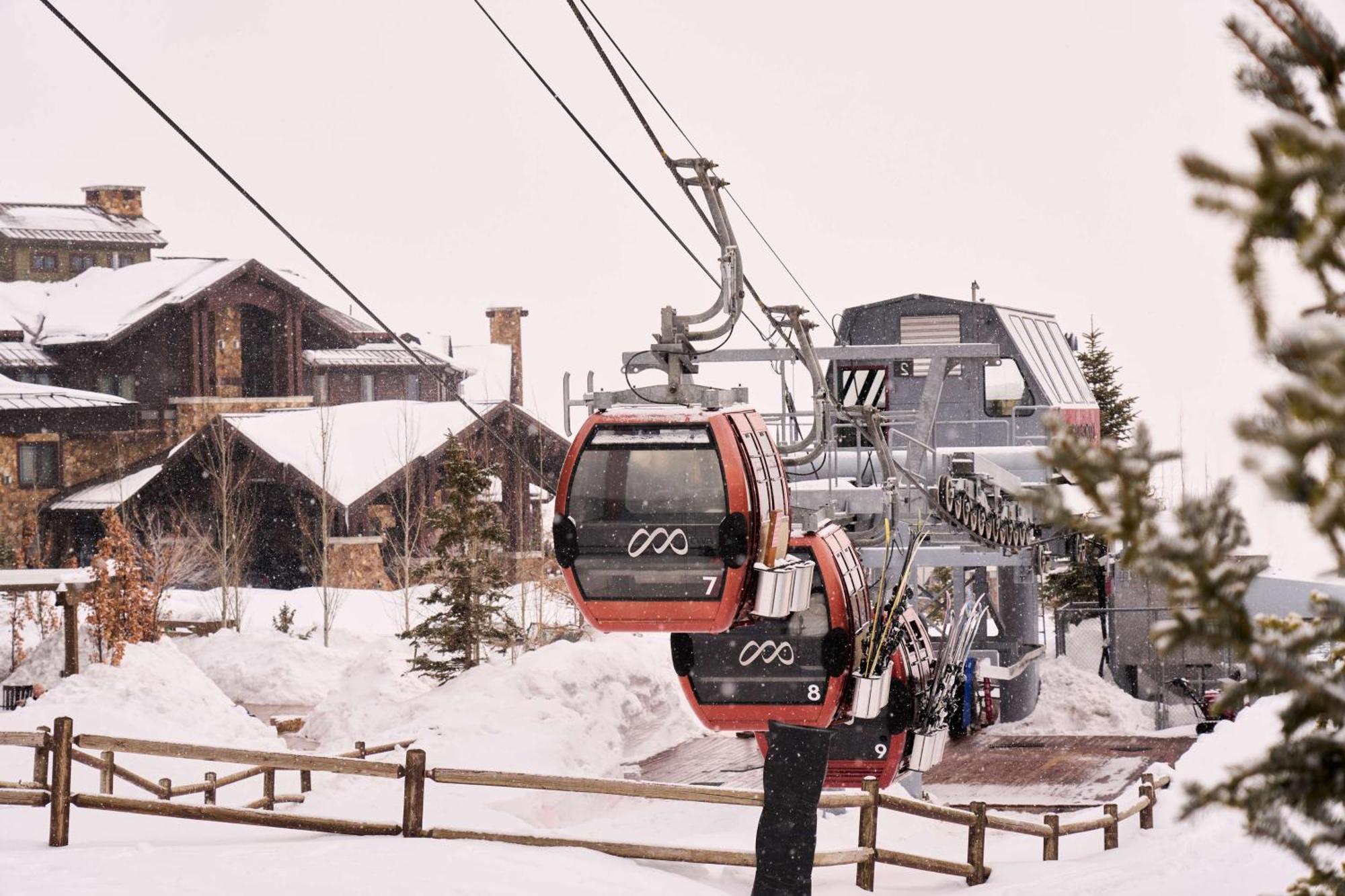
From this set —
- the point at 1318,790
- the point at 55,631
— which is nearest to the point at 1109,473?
the point at 1318,790

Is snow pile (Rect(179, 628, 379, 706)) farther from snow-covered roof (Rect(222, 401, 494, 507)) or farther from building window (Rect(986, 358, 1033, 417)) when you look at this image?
building window (Rect(986, 358, 1033, 417))

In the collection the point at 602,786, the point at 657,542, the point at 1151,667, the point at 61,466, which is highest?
the point at 61,466

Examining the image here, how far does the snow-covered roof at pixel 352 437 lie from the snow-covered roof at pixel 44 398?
14.4ft

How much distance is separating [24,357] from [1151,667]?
3364cm

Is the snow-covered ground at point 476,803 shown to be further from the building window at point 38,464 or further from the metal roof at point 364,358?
the metal roof at point 364,358

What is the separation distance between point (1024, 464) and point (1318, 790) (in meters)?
20.6

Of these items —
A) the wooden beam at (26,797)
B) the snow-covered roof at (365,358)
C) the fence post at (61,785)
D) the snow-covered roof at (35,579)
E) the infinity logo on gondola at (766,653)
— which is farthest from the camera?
the snow-covered roof at (365,358)

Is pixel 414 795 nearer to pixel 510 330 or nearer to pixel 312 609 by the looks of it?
pixel 312 609

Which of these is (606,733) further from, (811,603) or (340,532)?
(340,532)

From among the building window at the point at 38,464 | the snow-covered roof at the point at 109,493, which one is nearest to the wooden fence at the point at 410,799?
the snow-covered roof at the point at 109,493

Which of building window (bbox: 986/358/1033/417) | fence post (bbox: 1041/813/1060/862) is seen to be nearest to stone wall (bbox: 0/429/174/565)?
building window (bbox: 986/358/1033/417)

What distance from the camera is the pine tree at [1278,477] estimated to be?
6.85ft

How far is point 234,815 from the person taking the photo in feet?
39.4

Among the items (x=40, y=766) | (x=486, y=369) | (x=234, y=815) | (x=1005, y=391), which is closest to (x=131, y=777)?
(x=40, y=766)
